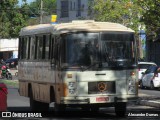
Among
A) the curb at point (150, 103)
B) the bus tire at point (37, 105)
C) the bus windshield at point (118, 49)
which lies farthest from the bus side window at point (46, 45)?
the curb at point (150, 103)

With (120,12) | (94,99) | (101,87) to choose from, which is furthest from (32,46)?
(120,12)

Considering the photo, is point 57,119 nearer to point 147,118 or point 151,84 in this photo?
point 147,118

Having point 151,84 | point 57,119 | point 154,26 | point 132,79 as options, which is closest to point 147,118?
point 132,79

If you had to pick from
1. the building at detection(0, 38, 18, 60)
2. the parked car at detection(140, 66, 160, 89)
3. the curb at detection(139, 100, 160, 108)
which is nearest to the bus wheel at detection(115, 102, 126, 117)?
the curb at detection(139, 100, 160, 108)

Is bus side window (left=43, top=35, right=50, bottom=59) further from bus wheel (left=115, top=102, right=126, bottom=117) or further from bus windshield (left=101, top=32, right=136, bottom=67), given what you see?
bus wheel (left=115, top=102, right=126, bottom=117)

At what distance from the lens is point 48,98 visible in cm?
1972

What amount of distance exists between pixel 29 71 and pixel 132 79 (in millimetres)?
4690

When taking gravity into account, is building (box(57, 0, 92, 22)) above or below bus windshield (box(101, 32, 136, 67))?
below

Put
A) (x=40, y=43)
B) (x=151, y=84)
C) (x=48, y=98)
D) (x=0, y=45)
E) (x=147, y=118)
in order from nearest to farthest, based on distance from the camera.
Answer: (x=147, y=118) < (x=48, y=98) < (x=40, y=43) < (x=151, y=84) < (x=0, y=45)

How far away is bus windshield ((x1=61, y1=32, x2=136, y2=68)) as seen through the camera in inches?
→ 737

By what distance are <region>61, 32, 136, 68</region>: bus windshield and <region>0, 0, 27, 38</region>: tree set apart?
48994mm

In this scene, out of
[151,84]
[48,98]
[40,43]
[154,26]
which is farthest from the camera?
[151,84]

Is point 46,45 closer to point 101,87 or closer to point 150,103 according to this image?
point 101,87

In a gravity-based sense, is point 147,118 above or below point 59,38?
below
